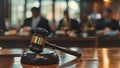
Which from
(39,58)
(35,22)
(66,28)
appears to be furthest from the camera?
(66,28)

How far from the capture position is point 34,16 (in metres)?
4.94

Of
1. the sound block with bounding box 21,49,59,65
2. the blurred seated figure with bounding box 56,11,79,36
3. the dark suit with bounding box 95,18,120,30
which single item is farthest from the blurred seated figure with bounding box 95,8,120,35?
the sound block with bounding box 21,49,59,65

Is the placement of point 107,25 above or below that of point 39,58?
below

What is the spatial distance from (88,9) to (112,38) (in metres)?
6.53

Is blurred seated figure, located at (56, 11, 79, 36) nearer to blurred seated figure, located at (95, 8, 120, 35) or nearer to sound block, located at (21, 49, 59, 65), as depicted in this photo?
blurred seated figure, located at (95, 8, 120, 35)

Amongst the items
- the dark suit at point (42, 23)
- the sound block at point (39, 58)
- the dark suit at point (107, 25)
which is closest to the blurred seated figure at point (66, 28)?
the dark suit at point (42, 23)

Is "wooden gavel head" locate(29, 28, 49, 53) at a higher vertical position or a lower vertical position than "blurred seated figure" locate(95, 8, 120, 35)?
higher

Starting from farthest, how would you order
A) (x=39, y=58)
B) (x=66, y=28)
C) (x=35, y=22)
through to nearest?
(x=66, y=28), (x=35, y=22), (x=39, y=58)

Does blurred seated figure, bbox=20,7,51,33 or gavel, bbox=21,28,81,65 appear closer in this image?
gavel, bbox=21,28,81,65

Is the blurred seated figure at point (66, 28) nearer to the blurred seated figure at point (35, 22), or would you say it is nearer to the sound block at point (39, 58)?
the blurred seated figure at point (35, 22)

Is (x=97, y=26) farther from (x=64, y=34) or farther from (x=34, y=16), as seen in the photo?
(x=34, y=16)

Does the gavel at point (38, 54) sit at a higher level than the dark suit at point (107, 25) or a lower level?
higher

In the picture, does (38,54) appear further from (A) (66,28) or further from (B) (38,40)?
(A) (66,28)

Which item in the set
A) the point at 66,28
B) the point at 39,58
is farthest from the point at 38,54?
the point at 66,28
